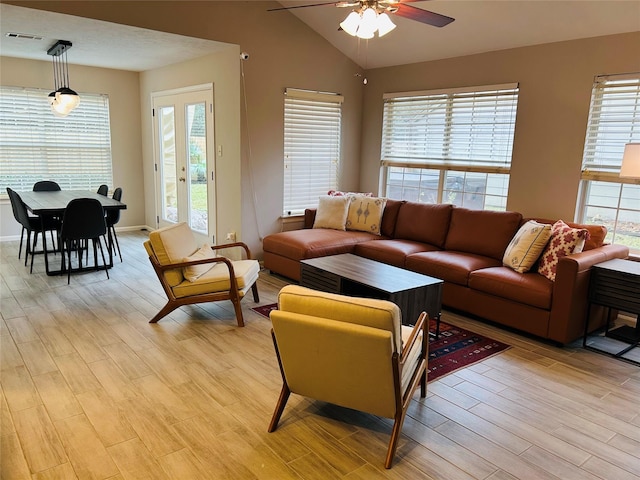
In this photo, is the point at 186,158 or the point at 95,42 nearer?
the point at 95,42

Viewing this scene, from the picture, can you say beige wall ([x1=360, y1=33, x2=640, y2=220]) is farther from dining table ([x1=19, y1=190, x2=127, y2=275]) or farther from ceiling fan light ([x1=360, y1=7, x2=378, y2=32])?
dining table ([x1=19, y1=190, x2=127, y2=275])

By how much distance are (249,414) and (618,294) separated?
281 centimetres

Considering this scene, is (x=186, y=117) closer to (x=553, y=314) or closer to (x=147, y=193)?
(x=147, y=193)

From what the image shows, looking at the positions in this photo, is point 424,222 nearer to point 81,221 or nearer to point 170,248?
point 170,248

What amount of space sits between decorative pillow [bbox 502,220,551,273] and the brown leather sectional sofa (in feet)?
0.30

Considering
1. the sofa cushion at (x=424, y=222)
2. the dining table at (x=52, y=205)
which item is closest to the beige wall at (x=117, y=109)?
the dining table at (x=52, y=205)

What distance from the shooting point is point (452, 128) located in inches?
213

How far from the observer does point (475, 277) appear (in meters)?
4.00

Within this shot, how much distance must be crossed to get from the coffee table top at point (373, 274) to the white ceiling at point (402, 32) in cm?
255

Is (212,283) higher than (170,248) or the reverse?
the reverse

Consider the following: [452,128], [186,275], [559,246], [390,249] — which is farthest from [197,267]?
[452,128]

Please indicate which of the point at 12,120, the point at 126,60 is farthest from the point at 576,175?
the point at 12,120

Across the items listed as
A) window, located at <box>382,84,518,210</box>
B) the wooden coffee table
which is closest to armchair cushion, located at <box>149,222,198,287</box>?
the wooden coffee table

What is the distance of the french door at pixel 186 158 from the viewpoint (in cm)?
583
